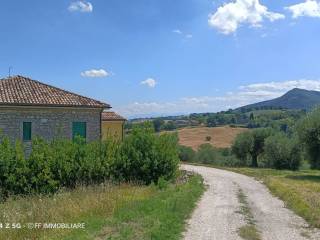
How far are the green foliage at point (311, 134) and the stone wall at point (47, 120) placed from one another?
15.7m

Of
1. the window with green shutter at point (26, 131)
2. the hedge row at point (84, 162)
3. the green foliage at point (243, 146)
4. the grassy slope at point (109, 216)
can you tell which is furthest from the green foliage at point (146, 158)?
the green foliage at point (243, 146)

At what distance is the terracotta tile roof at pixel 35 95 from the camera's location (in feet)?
91.2

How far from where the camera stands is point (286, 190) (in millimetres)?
18953

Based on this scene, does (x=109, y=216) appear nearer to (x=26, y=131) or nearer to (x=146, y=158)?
(x=146, y=158)

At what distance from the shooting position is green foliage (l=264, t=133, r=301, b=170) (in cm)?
4609

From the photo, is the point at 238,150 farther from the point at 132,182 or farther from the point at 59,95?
the point at 132,182

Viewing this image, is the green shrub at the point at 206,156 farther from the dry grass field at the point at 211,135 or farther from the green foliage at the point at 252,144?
the dry grass field at the point at 211,135

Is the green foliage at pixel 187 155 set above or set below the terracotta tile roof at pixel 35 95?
below

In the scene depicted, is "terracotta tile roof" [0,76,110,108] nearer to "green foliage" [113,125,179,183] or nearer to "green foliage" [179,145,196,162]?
"green foliage" [113,125,179,183]

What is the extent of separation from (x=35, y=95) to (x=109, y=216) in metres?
19.9

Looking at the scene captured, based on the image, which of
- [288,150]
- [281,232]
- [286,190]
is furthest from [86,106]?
[288,150]

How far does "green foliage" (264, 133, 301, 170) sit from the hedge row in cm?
2610

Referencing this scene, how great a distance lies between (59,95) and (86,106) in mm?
2144

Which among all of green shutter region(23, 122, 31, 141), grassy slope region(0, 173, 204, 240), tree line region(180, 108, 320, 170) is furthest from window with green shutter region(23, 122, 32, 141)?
tree line region(180, 108, 320, 170)
